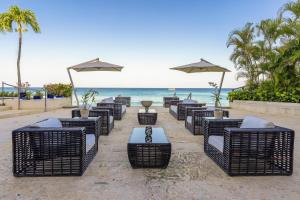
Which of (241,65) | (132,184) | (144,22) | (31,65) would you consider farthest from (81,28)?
(132,184)

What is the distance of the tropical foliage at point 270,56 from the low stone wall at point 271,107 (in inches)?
14.8

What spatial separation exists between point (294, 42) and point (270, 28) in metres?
2.39

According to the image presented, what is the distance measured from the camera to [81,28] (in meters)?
15.2

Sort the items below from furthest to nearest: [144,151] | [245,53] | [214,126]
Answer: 1. [245,53]
2. [214,126]
3. [144,151]

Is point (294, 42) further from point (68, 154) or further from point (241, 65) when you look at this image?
point (68, 154)

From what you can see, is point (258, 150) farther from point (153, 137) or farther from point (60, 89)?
point (60, 89)

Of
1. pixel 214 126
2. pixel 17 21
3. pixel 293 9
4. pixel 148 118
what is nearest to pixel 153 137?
pixel 214 126

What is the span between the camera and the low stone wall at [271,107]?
9138 mm

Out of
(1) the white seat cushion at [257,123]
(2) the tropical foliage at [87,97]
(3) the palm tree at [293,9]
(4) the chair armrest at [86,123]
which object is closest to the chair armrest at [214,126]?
(1) the white seat cushion at [257,123]

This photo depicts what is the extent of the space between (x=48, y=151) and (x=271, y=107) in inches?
376

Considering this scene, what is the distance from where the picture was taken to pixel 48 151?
2908 mm

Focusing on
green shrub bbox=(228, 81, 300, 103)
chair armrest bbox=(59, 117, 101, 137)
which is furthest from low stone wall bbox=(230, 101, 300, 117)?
chair armrest bbox=(59, 117, 101, 137)

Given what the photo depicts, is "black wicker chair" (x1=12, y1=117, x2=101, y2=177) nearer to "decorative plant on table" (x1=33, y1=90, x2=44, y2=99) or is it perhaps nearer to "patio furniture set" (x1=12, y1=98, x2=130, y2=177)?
"patio furniture set" (x1=12, y1=98, x2=130, y2=177)

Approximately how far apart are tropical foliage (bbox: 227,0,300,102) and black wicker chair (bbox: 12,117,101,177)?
30.0 ft
